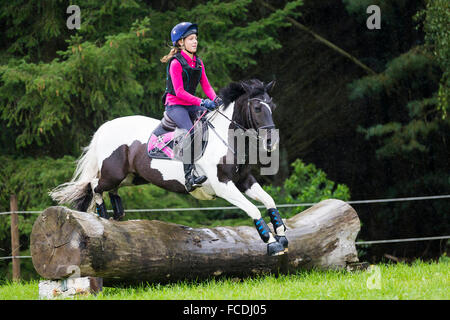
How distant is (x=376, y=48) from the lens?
625 inches

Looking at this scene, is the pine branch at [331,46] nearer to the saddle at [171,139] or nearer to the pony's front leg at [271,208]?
the saddle at [171,139]

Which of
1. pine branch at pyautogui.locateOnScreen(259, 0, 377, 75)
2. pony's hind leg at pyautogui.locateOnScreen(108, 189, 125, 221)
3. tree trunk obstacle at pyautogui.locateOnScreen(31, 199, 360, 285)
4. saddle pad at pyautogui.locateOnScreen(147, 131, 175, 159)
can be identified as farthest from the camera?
pine branch at pyautogui.locateOnScreen(259, 0, 377, 75)

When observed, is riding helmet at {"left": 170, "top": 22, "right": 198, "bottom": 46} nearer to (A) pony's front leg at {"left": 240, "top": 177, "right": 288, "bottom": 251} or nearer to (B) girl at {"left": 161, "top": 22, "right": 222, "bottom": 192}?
(B) girl at {"left": 161, "top": 22, "right": 222, "bottom": 192}

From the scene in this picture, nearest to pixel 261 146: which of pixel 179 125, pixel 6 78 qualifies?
pixel 179 125

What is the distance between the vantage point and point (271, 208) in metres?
6.07

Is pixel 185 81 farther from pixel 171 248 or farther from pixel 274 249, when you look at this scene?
pixel 274 249

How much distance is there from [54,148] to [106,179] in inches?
241

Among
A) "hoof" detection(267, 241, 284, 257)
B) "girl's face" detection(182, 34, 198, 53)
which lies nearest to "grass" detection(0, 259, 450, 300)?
"hoof" detection(267, 241, 284, 257)

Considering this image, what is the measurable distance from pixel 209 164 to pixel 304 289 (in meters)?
1.61

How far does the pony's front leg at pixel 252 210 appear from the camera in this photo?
571 cm

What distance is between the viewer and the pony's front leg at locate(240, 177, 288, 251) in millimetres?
5922

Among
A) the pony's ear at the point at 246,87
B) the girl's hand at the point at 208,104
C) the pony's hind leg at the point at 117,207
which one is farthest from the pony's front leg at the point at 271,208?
the pony's hind leg at the point at 117,207
